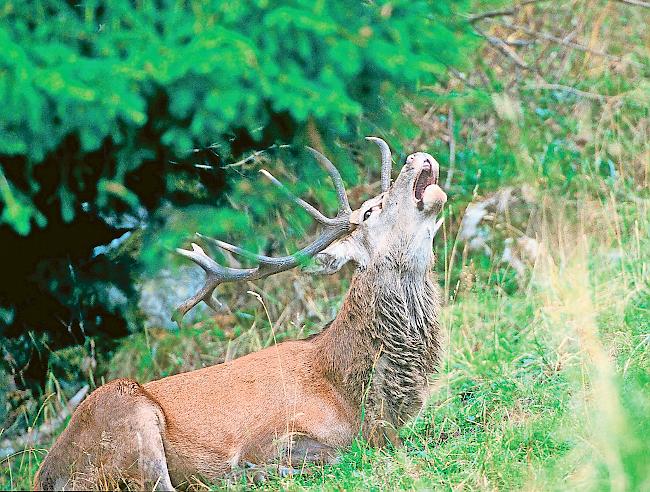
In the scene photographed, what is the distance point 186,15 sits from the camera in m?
4.84

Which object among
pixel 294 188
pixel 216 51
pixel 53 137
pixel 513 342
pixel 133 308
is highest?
pixel 216 51

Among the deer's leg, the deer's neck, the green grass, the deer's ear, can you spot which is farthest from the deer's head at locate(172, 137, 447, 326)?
the deer's leg

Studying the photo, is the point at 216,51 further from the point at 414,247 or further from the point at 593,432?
the point at 593,432

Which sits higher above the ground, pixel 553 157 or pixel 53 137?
pixel 53 137

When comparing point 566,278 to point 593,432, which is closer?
point 593,432

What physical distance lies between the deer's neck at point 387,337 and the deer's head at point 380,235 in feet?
0.33

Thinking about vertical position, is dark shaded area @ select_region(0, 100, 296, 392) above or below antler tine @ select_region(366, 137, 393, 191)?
below

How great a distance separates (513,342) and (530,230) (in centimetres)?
185

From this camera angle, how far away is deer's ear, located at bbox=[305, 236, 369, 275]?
5.54 meters

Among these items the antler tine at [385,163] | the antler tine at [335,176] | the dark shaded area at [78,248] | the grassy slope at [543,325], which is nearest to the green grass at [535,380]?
the grassy slope at [543,325]

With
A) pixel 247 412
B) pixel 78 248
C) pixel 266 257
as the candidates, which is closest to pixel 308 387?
pixel 247 412

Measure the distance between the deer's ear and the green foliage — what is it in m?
0.72

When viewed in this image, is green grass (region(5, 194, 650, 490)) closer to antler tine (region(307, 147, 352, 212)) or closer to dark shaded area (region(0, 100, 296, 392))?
dark shaded area (region(0, 100, 296, 392))

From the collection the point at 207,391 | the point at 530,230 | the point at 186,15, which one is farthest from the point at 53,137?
the point at 530,230
